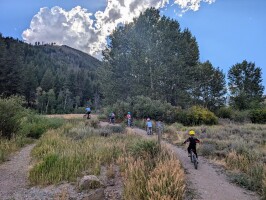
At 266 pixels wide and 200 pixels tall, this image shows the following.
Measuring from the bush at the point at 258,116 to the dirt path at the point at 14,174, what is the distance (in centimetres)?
2926

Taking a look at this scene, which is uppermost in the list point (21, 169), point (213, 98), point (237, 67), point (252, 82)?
point (237, 67)

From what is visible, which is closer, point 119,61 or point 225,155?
point 225,155

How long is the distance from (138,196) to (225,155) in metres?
7.18

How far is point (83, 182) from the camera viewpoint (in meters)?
7.41

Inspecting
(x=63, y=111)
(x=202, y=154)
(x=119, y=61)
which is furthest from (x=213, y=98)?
(x=63, y=111)

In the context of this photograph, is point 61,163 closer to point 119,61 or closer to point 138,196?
point 138,196

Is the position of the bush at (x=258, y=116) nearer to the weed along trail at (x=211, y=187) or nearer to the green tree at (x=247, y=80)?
the green tree at (x=247, y=80)

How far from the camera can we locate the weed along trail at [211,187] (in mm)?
6727

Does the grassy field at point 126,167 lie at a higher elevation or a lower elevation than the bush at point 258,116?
lower

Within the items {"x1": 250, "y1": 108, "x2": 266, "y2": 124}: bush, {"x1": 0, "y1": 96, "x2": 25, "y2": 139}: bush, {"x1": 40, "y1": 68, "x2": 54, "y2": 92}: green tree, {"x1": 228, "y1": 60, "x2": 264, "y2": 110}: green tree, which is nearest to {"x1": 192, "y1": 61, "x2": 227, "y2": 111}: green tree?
{"x1": 228, "y1": 60, "x2": 264, "y2": 110}: green tree

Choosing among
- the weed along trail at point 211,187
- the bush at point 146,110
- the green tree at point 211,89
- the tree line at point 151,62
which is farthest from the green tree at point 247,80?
the weed along trail at point 211,187

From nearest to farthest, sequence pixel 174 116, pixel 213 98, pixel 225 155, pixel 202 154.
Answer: pixel 225 155 < pixel 202 154 < pixel 174 116 < pixel 213 98

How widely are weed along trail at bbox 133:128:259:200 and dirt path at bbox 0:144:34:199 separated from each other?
5682mm

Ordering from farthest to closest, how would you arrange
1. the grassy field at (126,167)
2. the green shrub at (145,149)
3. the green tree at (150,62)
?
the green tree at (150,62) → the green shrub at (145,149) → the grassy field at (126,167)
